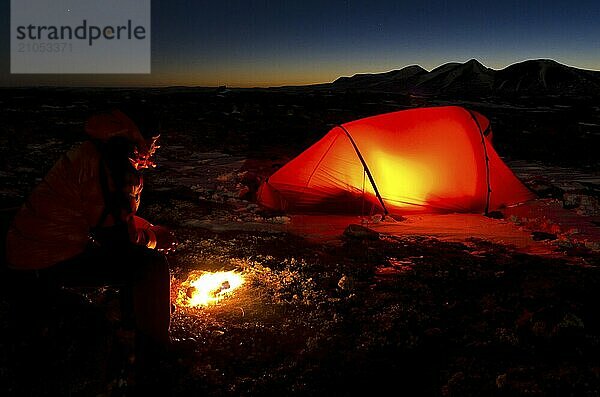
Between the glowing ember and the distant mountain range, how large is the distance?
8610cm

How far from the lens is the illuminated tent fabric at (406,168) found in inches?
297

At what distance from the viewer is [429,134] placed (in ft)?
25.0

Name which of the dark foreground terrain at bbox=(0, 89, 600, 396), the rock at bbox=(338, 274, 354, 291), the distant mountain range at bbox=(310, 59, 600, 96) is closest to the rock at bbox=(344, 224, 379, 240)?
the dark foreground terrain at bbox=(0, 89, 600, 396)

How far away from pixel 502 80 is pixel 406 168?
107 m

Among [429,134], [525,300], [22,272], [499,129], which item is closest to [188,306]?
[22,272]

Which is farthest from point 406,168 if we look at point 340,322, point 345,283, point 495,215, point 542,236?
point 340,322

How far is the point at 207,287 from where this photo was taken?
463 cm

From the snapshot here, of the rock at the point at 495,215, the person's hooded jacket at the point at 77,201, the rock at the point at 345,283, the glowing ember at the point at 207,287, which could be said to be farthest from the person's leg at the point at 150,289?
the rock at the point at 495,215

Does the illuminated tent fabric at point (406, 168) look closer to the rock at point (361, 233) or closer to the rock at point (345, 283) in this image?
the rock at point (361, 233)

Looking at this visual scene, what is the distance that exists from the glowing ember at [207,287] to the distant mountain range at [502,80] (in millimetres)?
86099

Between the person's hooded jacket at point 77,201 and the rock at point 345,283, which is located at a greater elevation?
the person's hooded jacket at point 77,201

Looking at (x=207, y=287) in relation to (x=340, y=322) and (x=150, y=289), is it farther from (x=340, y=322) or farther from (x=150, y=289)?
(x=150, y=289)

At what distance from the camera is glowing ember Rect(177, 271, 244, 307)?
4484 mm

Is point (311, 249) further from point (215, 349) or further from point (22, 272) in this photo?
point (22, 272)
